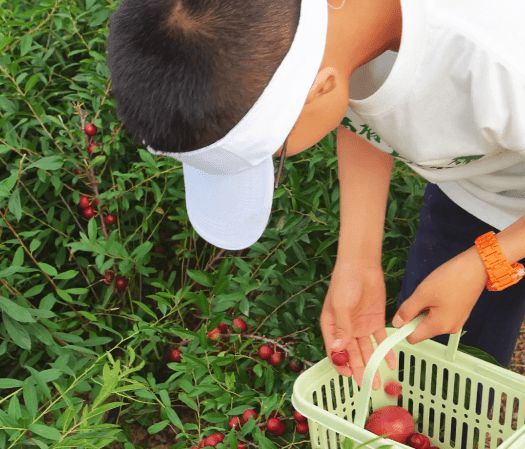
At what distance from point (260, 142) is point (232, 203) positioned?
23cm

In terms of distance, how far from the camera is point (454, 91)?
1.42 m

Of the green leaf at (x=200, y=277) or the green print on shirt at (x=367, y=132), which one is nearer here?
the green print on shirt at (x=367, y=132)

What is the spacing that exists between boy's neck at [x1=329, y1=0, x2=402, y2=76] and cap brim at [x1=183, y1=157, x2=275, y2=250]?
0.69 feet

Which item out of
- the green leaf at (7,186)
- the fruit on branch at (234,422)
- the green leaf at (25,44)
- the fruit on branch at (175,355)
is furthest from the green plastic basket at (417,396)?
the green leaf at (25,44)

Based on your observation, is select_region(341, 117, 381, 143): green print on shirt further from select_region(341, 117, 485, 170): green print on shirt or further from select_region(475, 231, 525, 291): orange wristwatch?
select_region(475, 231, 525, 291): orange wristwatch

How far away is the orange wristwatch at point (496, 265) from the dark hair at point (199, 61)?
1.71ft

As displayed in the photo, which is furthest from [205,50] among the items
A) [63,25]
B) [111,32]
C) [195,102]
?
[63,25]

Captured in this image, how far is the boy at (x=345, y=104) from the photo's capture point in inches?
48.5

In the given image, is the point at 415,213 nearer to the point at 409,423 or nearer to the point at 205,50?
the point at 409,423

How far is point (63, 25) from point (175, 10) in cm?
153

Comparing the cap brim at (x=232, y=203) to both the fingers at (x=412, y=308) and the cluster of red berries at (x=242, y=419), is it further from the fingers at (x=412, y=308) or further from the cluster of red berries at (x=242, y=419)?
the cluster of red berries at (x=242, y=419)

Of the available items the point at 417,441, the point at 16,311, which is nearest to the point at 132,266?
the point at 16,311

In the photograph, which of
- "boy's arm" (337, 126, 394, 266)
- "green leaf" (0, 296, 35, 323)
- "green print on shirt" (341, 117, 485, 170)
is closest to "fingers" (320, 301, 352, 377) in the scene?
"boy's arm" (337, 126, 394, 266)

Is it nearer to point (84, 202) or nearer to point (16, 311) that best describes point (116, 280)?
point (84, 202)
